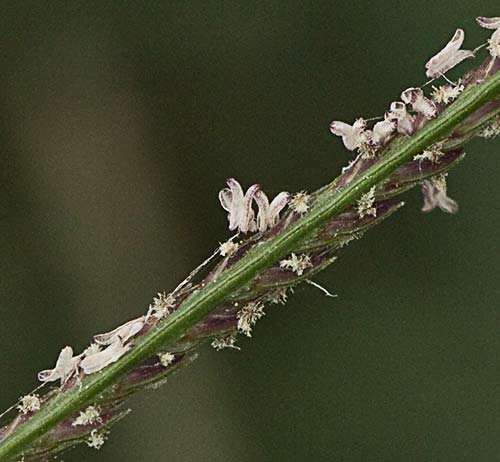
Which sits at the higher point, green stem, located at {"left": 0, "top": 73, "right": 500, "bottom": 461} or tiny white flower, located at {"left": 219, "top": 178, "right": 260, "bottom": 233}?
tiny white flower, located at {"left": 219, "top": 178, "right": 260, "bottom": 233}

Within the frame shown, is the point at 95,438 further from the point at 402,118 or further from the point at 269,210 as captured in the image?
the point at 402,118

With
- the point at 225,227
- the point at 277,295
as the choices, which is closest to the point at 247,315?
the point at 277,295

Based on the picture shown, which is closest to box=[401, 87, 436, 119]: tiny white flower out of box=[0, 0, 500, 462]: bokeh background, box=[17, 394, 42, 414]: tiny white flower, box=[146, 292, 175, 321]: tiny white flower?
box=[146, 292, 175, 321]: tiny white flower

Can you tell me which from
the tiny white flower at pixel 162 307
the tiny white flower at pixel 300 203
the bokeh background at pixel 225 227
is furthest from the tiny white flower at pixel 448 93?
the bokeh background at pixel 225 227

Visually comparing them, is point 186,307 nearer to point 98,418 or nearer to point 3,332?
point 98,418

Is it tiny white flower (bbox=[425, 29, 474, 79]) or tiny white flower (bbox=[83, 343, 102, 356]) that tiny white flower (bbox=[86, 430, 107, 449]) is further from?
tiny white flower (bbox=[425, 29, 474, 79])

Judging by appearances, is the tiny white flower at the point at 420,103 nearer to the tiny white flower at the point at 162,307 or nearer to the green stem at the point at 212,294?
the green stem at the point at 212,294
